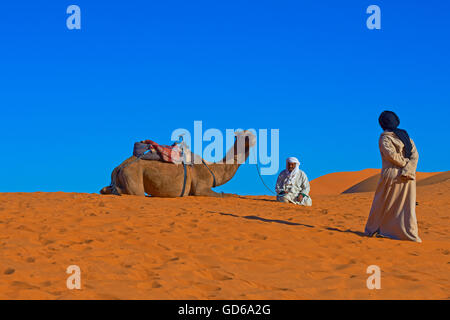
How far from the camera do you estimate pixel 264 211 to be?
37.8 feet

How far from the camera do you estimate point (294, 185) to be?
14.0m

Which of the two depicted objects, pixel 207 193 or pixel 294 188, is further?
pixel 207 193

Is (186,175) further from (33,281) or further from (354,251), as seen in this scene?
(33,281)

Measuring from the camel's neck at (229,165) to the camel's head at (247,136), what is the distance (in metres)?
0.17

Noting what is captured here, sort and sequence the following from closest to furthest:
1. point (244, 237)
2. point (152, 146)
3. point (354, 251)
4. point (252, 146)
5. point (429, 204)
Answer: point (354, 251) < point (244, 237) < point (152, 146) < point (252, 146) < point (429, 204)

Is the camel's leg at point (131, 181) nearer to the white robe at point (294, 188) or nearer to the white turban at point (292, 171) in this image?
the white robe at point (294, 188)

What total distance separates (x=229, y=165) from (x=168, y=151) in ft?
7.42

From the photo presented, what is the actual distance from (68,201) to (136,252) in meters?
5.47

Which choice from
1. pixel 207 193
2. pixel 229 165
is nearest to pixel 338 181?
pixel 229 165

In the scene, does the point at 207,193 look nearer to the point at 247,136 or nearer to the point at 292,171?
the point at 247,136

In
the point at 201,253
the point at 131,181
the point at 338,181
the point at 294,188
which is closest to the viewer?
the point at 201,253
